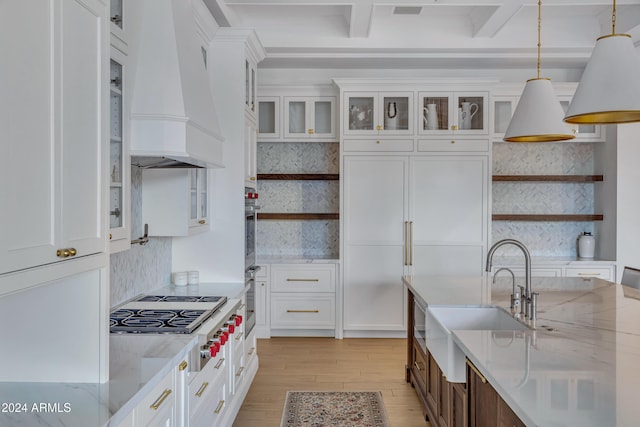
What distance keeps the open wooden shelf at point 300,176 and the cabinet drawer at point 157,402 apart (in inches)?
138

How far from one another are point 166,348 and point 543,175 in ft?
15.2

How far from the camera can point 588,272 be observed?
4977 mm

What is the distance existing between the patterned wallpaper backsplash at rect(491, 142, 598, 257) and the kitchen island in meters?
2.47

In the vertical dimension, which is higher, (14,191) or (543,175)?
(543,175)

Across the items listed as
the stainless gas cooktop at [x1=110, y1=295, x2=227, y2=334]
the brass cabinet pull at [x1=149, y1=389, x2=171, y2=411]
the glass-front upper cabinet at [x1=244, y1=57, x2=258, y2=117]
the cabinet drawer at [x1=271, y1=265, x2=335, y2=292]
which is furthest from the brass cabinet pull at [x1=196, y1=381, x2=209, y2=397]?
the cabinet drawer at [x1=271, y1=265, x2=335, y2=292]

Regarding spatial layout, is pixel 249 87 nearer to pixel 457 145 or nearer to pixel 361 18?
pixel 361 18

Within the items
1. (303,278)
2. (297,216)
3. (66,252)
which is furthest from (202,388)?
(297,216)

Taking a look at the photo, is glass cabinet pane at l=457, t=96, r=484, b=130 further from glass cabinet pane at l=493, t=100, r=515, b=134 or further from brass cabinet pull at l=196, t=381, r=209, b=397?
brass cabinet pull at l=196, t=381, r=209, b=397

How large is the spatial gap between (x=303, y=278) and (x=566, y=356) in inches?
133

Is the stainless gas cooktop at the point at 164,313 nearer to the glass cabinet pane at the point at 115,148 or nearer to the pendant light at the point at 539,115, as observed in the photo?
the glass cabinet pane at the point at 115,148

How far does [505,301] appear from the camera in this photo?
9.16 ft

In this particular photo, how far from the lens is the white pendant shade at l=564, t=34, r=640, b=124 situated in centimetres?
213

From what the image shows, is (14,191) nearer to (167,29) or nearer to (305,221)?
(167,29)

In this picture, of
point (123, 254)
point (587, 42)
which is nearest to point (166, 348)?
point (123, 254)
